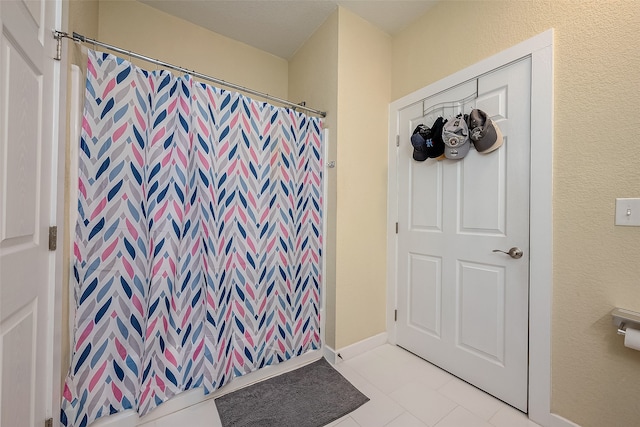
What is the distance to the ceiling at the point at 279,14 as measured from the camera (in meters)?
1.82

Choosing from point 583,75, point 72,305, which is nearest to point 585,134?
point 583,75

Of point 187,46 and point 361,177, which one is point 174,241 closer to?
point 361,177

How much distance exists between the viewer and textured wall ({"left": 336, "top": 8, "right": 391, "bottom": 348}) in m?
1.87

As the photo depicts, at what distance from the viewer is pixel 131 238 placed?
4.10 feet

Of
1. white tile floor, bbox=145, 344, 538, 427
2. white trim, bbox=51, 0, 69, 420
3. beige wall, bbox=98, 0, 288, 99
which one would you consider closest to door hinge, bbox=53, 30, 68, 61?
white trim, bbox=51, 0, 69, 420

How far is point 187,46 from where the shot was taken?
6.67ft

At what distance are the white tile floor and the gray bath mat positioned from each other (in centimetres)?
5

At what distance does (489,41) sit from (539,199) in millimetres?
1012

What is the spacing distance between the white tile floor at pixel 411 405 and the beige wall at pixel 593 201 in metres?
0.33

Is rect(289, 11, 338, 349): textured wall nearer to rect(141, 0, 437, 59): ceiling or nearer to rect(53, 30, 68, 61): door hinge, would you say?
rect(141, 0, 437, 59): ceiling

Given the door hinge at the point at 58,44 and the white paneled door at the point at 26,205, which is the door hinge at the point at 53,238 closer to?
the white paneled door at the point at 26,205

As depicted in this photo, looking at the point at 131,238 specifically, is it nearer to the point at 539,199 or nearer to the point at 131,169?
the point at 131,169

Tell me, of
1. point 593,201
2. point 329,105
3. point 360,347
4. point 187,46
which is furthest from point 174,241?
point 593,201

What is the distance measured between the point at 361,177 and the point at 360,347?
1.33 m
